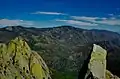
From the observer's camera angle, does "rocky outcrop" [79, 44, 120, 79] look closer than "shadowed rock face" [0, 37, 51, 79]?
Yes

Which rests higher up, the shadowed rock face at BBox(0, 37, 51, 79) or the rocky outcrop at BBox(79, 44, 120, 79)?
the rocky outcrop at BBox(79, 44, 120, 79)

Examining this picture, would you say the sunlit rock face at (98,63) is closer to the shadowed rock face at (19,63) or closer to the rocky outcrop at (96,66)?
the rocky outcrop at (96,66)

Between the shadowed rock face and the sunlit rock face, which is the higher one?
the sunlit rock face

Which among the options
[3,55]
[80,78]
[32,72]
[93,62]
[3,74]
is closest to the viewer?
[93,62]

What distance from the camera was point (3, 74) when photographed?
136 ft

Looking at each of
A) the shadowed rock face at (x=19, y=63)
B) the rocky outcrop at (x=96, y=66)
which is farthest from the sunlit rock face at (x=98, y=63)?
the shadowed rock face at (x=19, y=63)

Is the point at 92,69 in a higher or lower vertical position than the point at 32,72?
higher

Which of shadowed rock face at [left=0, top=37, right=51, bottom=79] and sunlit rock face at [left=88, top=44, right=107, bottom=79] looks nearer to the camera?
sunlit rock face at [left=88, top=44, right=107, bottom=79]

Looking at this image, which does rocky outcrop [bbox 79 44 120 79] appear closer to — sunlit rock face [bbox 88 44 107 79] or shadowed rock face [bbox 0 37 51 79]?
sunlit rock face [bbox 88 44 107 79]

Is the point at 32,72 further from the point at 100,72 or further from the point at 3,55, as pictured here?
Answer: the point at 100,72

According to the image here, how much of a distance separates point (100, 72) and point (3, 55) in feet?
130

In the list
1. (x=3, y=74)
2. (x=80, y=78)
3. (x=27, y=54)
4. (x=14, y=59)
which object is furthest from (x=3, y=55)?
(x=80, y=78)

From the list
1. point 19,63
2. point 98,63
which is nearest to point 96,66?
point 98,63

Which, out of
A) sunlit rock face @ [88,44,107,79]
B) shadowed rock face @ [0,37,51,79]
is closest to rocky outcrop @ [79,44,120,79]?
sunlit rock face @ [88,44,107,79]
